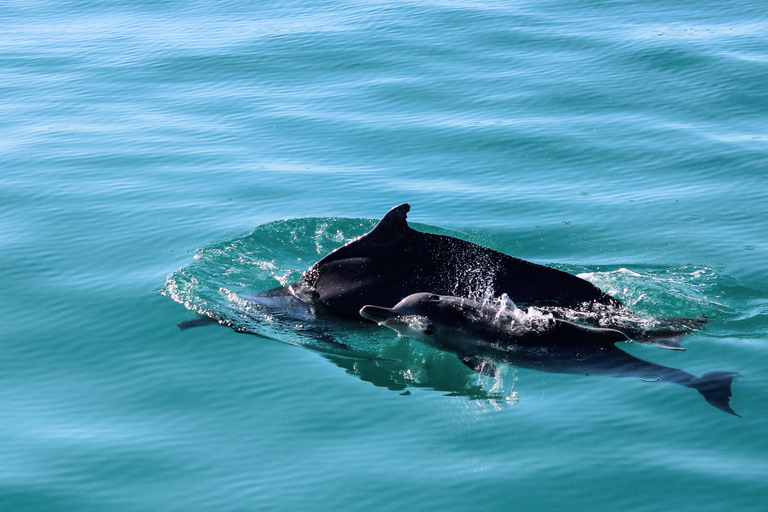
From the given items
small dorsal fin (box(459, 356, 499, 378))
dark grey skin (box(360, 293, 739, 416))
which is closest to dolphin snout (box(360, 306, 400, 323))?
dark grey skin (box(360, 293, 739, 416))

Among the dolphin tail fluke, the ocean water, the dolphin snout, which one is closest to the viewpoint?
the ocean water

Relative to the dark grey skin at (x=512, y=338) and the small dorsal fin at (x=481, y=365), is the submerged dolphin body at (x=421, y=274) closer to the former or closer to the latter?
the dark grey skin at (x=512, y=338)

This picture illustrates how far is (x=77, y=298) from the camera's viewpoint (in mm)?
13594

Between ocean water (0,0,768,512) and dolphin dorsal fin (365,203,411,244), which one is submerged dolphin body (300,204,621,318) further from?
ocean water (0,0,768,512)

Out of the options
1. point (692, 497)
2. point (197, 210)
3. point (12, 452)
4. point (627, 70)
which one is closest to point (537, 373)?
point (692, 497)

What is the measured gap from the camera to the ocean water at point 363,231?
30.5 feet

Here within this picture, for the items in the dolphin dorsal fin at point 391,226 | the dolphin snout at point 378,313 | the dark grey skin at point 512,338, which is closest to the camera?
the dark grey skin at point 512,338

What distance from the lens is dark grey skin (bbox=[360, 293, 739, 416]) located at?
1060cm

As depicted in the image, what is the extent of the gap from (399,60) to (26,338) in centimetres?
1718

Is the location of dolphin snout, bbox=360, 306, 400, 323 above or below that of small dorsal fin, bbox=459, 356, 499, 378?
above

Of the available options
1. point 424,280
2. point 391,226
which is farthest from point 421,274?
point 391,226

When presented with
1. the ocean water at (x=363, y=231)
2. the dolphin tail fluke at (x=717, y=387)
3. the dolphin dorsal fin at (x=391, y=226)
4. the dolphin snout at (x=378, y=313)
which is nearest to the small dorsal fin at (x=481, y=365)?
the ocean water at (x=363, y=231)

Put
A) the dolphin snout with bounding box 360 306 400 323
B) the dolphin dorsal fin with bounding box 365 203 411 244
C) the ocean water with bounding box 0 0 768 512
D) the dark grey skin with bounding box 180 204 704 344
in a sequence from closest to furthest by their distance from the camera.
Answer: the ocean water with bounding box 0 0 768 512 < the dolphin snout with bounding box 360 306 400 323 < the dark grey skin with bounding box 180 204 704 344 < the dolphin dorsal fin with bounding box 365 203 411 244

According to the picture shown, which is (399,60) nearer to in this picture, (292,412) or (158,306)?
(158,306)
